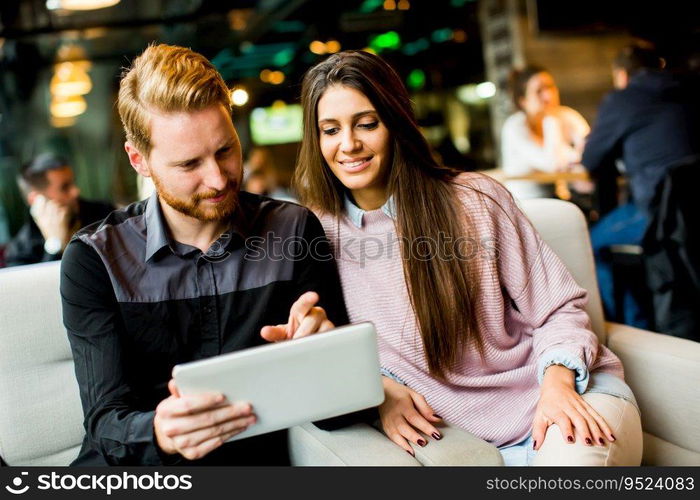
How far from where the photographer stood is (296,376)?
111 cm

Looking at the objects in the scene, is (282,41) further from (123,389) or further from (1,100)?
(123,389)

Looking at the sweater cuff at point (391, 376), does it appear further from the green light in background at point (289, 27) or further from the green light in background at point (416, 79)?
the green light in background at point (416, 79)

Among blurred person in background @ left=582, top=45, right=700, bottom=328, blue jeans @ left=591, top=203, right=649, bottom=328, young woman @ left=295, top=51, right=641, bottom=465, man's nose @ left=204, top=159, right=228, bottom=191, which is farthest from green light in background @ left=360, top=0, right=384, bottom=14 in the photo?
man's nose @ left=204, top=159, right=228, bottom=191

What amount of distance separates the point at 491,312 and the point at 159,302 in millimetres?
735

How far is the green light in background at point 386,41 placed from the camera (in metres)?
7.51

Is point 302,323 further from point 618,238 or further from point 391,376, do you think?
point 618,238

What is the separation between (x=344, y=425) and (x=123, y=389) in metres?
0.45

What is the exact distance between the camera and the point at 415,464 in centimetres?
130

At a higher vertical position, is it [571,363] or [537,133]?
[537,133]

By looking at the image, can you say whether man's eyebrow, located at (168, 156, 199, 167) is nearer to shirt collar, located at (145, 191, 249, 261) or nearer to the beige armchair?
shirt collar, located at (145, 191, 249, 261)

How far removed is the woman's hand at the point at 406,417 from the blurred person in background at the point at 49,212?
178cm

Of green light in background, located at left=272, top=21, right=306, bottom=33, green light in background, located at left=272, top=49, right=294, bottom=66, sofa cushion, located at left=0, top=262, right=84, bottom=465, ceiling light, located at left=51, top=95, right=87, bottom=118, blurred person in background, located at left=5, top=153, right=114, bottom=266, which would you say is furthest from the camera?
green light in background, located at left=272, top=49, right=294, bottom=66

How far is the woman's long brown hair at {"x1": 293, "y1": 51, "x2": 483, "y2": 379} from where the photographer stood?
1562 millimetres
